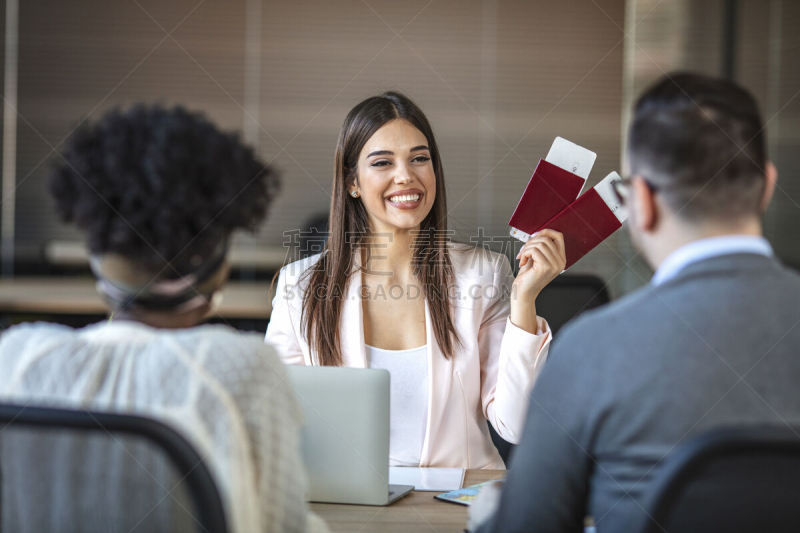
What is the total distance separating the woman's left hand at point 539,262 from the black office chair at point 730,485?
3.77ft

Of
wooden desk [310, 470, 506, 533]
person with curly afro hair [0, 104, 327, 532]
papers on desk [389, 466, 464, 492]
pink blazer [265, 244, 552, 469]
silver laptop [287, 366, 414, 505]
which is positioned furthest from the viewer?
pink blazer [265, 244, 552, 469]

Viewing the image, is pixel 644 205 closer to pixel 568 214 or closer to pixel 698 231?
pixel 698 231

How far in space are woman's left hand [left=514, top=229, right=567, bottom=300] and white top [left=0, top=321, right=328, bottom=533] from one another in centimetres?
108

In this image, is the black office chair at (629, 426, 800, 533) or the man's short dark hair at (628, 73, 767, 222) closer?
the black office chair at (629, 426, 800, 533)

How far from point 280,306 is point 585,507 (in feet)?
4.43

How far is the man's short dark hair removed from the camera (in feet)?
3.14

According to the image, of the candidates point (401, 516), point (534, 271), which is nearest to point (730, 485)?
point (401, 516)

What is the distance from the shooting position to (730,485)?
2.55ft

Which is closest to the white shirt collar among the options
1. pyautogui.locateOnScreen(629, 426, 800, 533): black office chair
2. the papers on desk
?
pyautogui.locateOnScreen(629, 426, 800, 533): black office chair

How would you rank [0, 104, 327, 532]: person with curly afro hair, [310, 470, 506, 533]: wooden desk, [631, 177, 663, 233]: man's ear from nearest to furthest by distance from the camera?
[0, 104, 327, 532]: person with curly afro hair
[631, 177, 663, 233]: man's ear
[310, 470, 506, 533]: wooden desk

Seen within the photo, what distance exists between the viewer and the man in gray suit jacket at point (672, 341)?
2.94 feet

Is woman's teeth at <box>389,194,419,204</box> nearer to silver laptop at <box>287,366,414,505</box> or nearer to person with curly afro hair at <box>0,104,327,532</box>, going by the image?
silver laptop at <box>287,366,414,505</box>

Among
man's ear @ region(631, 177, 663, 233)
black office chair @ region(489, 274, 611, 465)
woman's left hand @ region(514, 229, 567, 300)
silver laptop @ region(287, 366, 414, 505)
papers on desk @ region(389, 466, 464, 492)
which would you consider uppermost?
man's ear @ region(631, 177, 663, 233)

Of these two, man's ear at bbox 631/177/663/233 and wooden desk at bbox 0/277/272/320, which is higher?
man's ear at bbox 631/177/663/233
